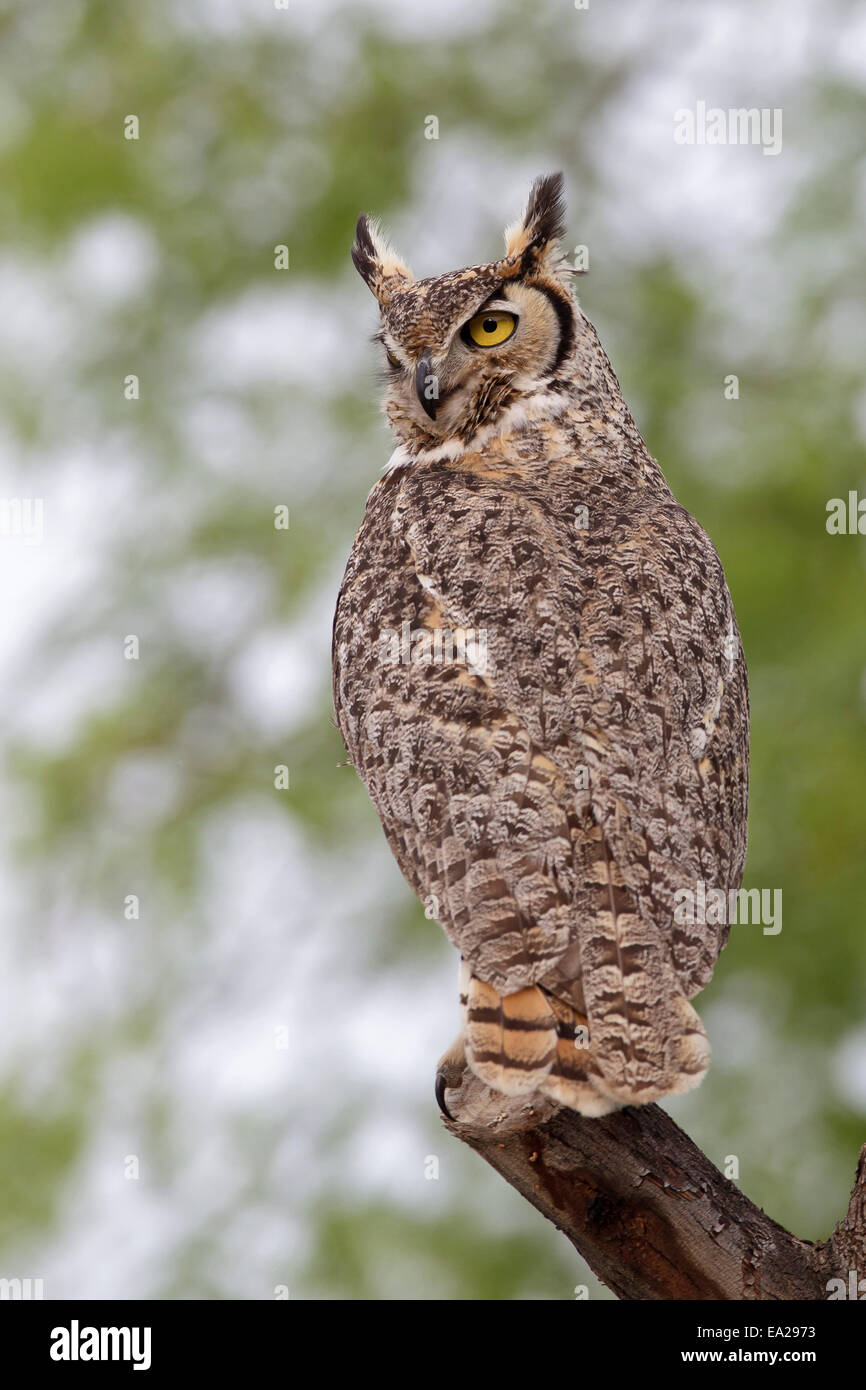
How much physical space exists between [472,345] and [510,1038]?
1.77 metres

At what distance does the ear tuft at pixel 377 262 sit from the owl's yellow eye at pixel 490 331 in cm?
47

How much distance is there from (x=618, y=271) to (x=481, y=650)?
423cm

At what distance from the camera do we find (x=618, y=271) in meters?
6.60

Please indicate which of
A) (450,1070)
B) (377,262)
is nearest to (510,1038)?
(450,1070)

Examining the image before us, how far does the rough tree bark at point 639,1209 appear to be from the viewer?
8.70 feet

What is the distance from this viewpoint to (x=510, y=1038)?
8.09 feet

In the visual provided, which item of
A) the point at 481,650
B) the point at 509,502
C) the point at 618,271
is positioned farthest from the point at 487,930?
the point at 618,271

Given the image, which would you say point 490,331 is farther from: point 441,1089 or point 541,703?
A: point 441,1089

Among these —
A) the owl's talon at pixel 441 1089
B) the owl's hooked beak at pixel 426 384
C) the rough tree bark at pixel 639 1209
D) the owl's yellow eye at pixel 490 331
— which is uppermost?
the owl's yellow eye at pixel 490 331

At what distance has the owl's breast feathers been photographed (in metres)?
2.56

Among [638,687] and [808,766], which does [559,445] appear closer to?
[638,687]

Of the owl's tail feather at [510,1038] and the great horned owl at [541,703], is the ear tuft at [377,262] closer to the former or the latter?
the great horned owl at [541,703]

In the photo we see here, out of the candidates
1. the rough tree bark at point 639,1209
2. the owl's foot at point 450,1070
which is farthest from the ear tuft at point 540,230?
the rough tree bark at point 639,1209
